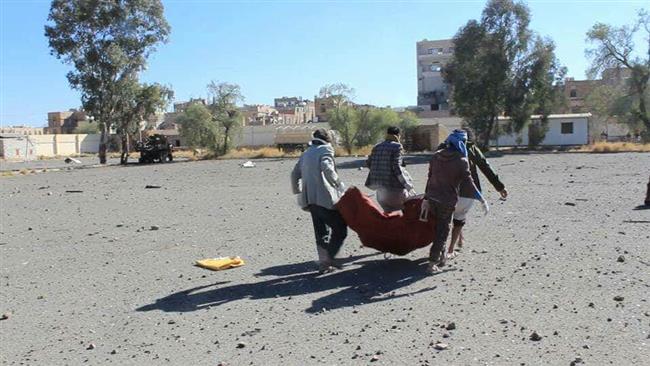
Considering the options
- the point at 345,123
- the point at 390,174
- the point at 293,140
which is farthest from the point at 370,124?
the point at 390,174

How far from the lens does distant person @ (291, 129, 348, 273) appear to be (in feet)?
25.9

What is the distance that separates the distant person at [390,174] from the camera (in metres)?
8.39

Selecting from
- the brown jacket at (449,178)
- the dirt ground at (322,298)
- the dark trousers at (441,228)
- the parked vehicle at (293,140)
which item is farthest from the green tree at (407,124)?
the dark trousers at (441,228)

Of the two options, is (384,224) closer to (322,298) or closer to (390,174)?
(390,174)

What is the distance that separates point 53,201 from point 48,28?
111 feet

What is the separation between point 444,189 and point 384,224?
84 cm

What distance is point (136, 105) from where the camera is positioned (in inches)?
2142

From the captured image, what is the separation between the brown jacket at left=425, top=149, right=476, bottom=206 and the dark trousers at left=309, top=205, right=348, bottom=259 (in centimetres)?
115

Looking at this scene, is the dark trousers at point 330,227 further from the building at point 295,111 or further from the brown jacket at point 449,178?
the building at point 295,111

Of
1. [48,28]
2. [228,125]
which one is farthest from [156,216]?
[228,125]

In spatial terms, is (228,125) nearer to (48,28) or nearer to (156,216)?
(48,28)

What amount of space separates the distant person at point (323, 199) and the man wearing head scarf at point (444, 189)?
1.11 metres

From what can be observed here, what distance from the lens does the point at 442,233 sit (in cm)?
755

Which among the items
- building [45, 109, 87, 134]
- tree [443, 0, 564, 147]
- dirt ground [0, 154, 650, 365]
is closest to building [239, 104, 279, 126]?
building [45, 109, 87, 134]
